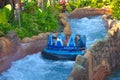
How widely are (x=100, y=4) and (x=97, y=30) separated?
9.97 metres

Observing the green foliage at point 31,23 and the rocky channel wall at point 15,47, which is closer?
the rocky channel wall at point 15,47

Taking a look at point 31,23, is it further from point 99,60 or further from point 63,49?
point 99,60

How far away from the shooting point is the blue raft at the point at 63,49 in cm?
1834

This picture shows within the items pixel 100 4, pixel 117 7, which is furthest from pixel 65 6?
pixel 117 7

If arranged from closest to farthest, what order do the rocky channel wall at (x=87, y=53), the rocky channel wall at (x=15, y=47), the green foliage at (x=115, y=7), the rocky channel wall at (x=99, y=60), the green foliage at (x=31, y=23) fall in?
the rocky channel wall at (x=99, y=60) → the rocky channel wall at (x=87, y=53) → the rocky channel wall at (x=15, y=47) → the green foliage at (x=31, y=23) → the green foliage at (x=115, y=7)

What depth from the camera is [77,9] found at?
3547cm

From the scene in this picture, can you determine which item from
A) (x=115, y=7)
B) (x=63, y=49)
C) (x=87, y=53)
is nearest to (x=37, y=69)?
(x=63, y=49)

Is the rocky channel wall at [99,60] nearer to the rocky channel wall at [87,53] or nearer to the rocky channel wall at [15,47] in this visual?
the rocky channel wall at [87,53]

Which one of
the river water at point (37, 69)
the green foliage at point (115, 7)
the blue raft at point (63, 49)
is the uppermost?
the green foliage at point (115, 7)

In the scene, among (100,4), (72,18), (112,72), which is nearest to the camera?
(112,72)

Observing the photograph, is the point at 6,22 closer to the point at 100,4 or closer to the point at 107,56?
the point at 107,56

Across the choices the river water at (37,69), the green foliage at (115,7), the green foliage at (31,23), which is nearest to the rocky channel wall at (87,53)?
the river water at (37,69)

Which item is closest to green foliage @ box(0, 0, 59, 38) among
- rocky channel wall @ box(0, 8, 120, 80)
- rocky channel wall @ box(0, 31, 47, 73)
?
rocky channel wall @ box(0, 31, 47, 73)

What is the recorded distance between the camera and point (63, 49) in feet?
61.2
